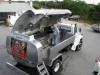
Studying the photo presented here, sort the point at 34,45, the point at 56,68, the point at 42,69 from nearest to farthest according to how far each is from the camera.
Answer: the point at 34,45 → the point at 42,69 → the point at 56,68

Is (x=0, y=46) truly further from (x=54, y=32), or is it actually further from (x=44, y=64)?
(x=44, y=64)

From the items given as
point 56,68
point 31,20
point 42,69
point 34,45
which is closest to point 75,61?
point 56,68

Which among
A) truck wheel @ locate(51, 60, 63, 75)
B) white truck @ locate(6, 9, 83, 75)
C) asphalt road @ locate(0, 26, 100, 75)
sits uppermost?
white truck @ locate(6, 9, 83, 75)

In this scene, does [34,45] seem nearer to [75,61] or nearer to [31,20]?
[31,20]

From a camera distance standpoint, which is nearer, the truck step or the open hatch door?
the truck step

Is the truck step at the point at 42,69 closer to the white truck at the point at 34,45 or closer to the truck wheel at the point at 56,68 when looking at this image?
the white truck at the point at 34,45

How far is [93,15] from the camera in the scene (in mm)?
37312

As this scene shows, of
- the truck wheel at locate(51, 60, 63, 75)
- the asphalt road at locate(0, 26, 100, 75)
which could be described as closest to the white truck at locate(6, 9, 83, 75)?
the truck wheel at locate(51, 60, 63, 75)

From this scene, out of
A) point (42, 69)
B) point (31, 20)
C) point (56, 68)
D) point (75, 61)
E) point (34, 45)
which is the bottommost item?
point (75, 61)

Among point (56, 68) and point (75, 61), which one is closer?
point (56, 68)

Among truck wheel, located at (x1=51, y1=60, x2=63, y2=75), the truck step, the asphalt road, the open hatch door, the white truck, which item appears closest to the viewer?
the white truck

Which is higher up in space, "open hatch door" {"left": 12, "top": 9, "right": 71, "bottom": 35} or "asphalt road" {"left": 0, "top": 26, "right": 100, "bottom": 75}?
"open hatch door" {"left": 12, "top": 9, "right": 71, "bottom": 35}

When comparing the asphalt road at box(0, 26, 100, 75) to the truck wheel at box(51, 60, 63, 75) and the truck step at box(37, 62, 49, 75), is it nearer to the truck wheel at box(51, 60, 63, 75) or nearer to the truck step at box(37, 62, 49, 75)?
the truck wheel at box(51, 60, 63, 75)

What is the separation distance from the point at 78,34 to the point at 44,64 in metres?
6.60
